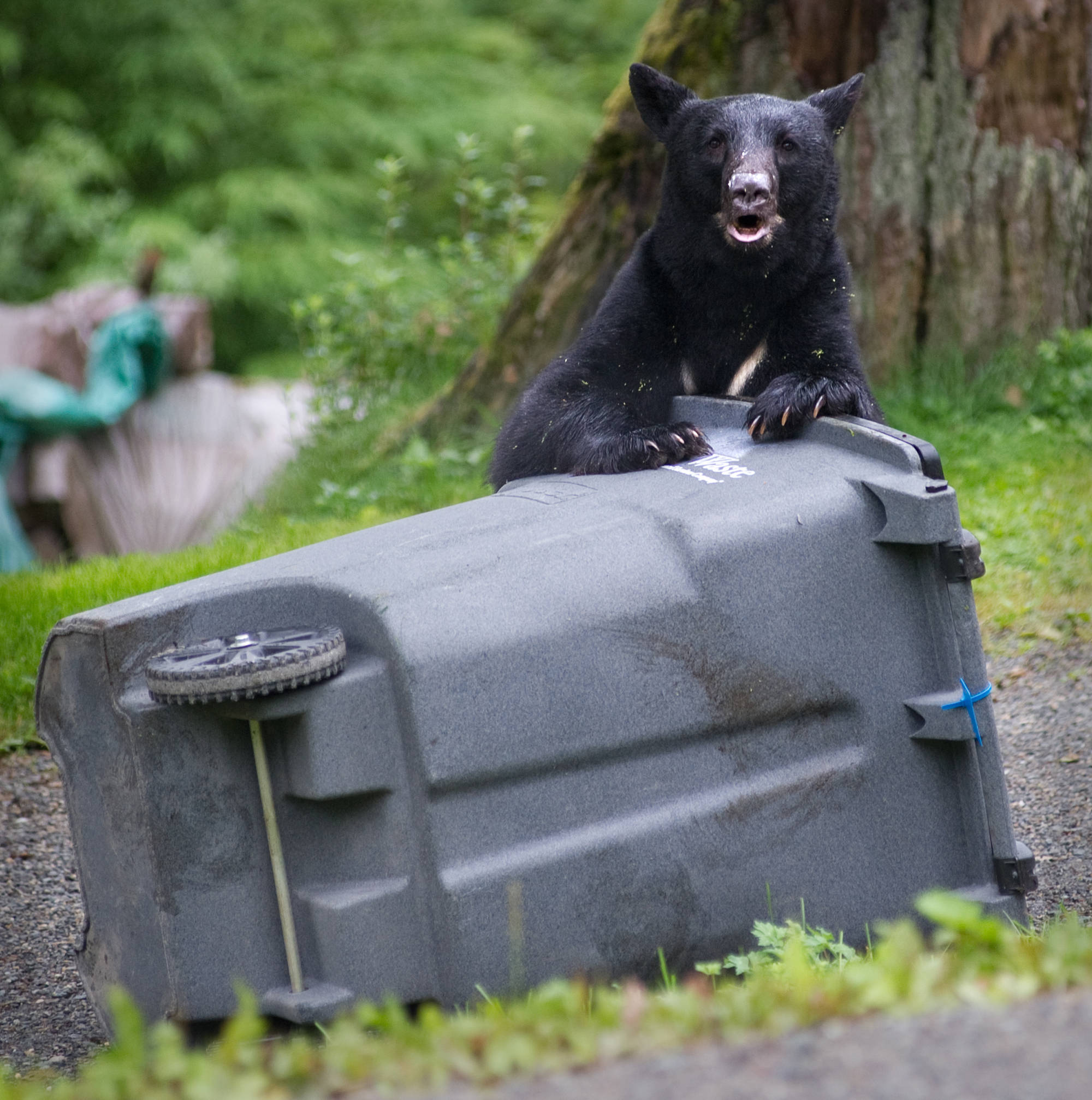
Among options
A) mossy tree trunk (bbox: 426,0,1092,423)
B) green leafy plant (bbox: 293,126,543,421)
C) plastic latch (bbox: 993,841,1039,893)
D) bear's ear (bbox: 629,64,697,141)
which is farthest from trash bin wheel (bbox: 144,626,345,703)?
green leafy plant (bbox: 293,126,543,421)

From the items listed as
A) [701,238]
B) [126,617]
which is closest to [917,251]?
[701,238]

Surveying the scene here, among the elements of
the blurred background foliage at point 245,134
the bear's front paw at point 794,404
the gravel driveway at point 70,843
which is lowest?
the gravel driveway at point 70,843

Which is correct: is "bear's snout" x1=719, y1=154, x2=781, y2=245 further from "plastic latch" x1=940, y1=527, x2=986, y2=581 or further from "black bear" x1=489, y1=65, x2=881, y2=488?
"plastic latch" x1=940, y1=527, x2=986, y2=581

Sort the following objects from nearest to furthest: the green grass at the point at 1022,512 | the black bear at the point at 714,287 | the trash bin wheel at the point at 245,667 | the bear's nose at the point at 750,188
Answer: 1. the trash bin wheel at the point at 245,667
2. the bear's nose at the point at 750,188
3. the black bear at the point at 714,287
4. the green grass at the point at 1022,512

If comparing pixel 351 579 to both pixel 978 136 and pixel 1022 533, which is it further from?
pixel 978 136

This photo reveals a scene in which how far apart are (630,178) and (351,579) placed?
3.76 metres

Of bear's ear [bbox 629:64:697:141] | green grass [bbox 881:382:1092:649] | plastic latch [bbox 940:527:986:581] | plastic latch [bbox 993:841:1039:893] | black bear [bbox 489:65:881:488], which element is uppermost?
bear's ear [bbox 629:64:697:141]

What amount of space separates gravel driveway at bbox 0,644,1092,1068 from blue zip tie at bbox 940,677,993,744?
57cm

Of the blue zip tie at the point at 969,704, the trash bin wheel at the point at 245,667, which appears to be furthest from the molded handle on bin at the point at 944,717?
the trash bin wheel at the point at 245,667

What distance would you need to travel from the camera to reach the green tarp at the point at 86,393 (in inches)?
315

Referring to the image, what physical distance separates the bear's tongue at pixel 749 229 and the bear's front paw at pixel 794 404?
43 cm

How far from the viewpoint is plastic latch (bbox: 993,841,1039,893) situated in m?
2.33

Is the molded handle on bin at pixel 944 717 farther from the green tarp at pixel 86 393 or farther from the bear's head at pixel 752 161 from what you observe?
the green tarp at pixel 86 393

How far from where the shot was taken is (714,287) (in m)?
3.21
